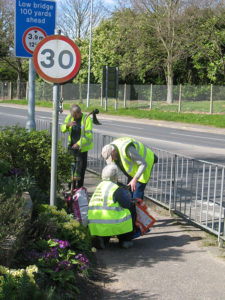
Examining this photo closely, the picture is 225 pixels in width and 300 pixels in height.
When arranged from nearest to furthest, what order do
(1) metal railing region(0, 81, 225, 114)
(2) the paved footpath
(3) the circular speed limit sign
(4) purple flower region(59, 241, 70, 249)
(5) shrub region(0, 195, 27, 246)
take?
1. (5) shrub region(0, 195, 27, 246)
2. (2) the paved footpath
3. (4) purple flower region(59, 241, 70, 249)
4. (3) the circular speed limit sign
5. (1) metal railing region(0, 81, 225, 114)

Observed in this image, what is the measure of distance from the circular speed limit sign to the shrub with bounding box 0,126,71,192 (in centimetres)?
172

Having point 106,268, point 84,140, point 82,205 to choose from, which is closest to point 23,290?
point 106,268

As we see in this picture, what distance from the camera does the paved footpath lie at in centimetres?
403

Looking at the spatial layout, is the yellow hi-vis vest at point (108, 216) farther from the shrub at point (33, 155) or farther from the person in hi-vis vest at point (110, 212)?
the shrub at point (33, 155)

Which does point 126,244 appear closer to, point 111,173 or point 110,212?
point 110,212

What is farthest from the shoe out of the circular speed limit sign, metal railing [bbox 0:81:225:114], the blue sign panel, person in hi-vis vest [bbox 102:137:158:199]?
metal railing [bbox 0:81:225:114]

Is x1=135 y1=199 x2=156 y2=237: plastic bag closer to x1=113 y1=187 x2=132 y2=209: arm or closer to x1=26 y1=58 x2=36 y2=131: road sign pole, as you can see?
x1=113 y1=187 x2=132 y2=209: arm

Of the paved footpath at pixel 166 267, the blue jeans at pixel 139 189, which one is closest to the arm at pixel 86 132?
the blue jeans at pixel 139 189

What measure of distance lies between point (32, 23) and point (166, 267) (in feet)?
13.5

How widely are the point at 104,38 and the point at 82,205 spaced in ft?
134

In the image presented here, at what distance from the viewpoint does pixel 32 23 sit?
6.49 meters

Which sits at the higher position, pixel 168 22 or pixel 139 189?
pixel 168 22

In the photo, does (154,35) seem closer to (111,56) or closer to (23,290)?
(111,56)

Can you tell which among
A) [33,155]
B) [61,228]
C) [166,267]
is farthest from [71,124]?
[166,267]
